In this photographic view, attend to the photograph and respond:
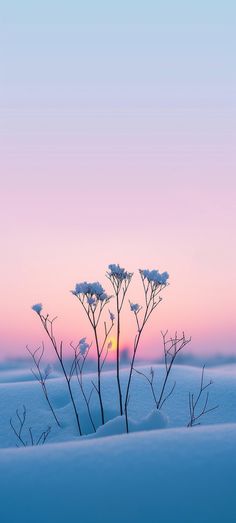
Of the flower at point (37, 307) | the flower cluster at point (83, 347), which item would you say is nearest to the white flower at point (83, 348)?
the flower cluster at point (83, 347)

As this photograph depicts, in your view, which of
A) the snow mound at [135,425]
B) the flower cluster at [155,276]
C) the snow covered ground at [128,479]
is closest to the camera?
the snow covered ground at [128,479]

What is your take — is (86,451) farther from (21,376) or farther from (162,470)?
(21,376)

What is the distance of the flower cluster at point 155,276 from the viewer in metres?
3.58

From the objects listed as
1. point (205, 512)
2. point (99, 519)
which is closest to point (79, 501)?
point (99, 519)

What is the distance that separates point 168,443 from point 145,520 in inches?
14.9

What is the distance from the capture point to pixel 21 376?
6.87m

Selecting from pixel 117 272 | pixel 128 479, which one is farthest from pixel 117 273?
pixel 128 479

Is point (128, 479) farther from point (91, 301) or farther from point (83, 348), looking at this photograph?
point (83, 348)

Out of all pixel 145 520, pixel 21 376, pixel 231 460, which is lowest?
pixel 145 520

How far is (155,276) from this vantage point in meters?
3.58

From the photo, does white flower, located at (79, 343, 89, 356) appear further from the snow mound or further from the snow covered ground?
the snow covered ground

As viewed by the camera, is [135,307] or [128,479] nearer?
[128,479]

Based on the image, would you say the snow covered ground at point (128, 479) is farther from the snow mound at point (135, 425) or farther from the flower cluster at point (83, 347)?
the flower cluster at point (83, 347)

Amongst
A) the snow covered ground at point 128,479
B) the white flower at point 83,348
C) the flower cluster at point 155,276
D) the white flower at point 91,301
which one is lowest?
the snow covered ground at point 128,479
